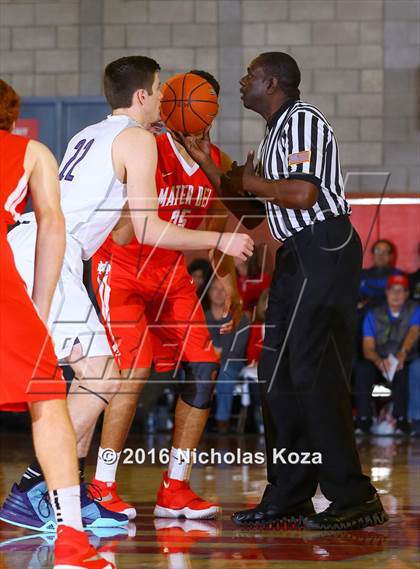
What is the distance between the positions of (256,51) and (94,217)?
6.42m

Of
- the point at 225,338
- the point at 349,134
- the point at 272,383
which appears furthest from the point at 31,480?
the point at 349,134

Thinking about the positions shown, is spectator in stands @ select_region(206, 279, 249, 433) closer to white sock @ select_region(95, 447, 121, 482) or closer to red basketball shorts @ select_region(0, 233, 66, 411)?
white sock @ select_region(95, 447, 121, 482)

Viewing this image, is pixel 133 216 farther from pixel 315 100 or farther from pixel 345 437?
pixel 315 100

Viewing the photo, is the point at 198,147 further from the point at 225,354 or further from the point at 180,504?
the point at 225,354

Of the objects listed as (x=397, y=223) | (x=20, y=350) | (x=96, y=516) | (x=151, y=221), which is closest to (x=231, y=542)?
(x=96, y=516)

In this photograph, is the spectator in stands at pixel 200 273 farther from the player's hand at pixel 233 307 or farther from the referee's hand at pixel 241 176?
the referee's hand at pixel 241 176

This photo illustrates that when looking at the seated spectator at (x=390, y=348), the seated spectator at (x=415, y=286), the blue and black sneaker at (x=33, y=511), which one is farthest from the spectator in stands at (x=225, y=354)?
the blue and black sneaker at (x=33, y=511)

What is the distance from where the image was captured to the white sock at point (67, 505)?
3.14 metres

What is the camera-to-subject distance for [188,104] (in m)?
4.71

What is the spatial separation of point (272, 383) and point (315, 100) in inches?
254

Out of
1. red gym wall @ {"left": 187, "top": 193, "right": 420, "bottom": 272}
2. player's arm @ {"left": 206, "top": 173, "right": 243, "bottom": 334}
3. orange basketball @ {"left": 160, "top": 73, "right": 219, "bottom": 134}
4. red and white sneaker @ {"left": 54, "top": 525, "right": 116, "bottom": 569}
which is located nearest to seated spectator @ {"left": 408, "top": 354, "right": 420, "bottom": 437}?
red gym wall @ {"left": 187, "top": 193, "right": 420, "bottom": 272}

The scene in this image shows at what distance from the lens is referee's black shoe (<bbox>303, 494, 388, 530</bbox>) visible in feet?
13.4

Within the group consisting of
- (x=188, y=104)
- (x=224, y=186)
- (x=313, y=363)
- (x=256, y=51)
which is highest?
(x=256, y=51)

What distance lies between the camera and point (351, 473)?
4.11m
